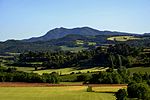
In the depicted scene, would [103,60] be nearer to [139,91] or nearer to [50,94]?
[50,94]

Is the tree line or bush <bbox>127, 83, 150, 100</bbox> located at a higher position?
the tree line

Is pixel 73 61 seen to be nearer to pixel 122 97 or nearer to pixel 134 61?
pixel 134 61

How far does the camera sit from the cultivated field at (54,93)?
66812 millimetres

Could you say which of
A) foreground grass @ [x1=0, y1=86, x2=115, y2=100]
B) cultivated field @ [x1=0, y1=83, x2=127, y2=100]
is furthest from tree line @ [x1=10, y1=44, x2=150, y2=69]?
foreground grass @ [x1=0, y1=86, x2=115, y2=100]

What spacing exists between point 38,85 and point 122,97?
34156 millimetres

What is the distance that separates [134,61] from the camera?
454 ft

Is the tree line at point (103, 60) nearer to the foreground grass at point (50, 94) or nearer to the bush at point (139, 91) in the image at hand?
the foreground grass at point (50, 94)

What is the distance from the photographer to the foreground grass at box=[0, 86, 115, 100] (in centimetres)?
6619

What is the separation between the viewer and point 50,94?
7181 cm

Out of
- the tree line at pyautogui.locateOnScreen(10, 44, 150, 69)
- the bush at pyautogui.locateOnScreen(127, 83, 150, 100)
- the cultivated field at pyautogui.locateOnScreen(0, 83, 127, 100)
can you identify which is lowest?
the cultivated field at pyautogui.locateOnScreen(0, 83, 127, 100)

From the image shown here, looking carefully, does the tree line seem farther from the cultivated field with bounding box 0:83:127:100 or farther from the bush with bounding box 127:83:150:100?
the bush with bounding box 127:83:150:100

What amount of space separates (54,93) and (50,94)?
1.77 metres

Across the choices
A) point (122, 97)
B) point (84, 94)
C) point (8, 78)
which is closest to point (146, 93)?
point (122, 97)

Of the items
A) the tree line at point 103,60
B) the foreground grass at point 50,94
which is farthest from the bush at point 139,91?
the tree line at point 103,60
